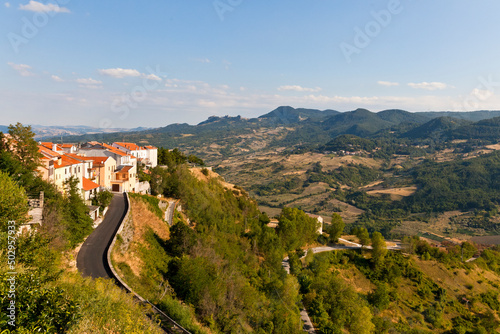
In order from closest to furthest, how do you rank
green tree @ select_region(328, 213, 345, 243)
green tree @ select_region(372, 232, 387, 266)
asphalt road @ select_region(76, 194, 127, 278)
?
asphalt road @ select_region(76, 194, 127, 278) < green tree @ select_region(372, 232, 387, 266) < green tree @ select_region(328, 213, 345, 243)

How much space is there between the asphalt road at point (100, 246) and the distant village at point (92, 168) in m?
4.46

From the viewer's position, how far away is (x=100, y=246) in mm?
27406

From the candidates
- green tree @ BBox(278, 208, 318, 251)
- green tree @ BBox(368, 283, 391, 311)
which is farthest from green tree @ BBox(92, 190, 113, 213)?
green tree @ BBox(368, 283, 391, 311)

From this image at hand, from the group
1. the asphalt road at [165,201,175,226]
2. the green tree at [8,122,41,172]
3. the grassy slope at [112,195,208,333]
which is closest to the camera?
the grassy slope at [112,195,208,333]

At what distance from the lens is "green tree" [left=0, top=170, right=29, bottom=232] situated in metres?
18.1

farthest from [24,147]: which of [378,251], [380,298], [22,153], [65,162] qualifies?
[378,251]

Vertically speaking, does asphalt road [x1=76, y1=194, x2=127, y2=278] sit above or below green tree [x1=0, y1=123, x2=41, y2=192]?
below

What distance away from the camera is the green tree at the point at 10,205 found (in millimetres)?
18141

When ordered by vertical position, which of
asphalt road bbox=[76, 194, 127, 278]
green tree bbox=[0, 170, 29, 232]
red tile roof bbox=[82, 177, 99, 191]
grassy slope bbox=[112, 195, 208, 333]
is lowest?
grassy slope bbox=[112, 195, 208, 333]

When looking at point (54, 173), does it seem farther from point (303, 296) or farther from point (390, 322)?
point (390, 322)

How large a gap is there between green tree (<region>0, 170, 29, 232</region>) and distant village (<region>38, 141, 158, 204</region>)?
1084cm

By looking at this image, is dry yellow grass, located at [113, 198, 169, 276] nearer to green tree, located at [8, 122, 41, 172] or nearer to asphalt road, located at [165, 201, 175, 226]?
asphalt road, located at [165, 201, 175, 226]

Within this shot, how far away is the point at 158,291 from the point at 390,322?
132 ft

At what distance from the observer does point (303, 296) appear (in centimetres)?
4922
